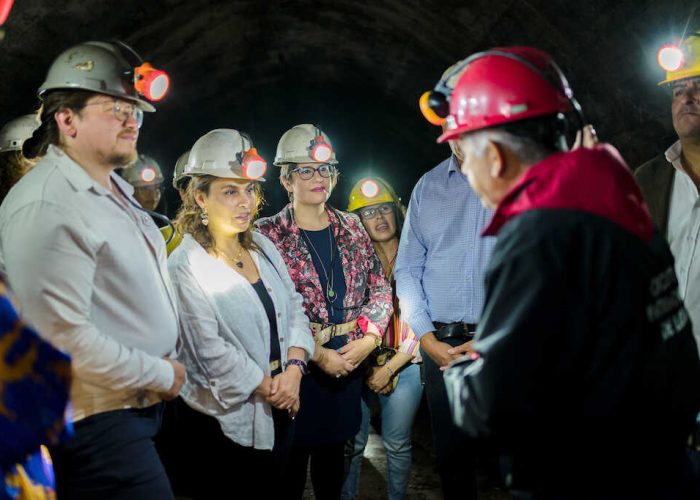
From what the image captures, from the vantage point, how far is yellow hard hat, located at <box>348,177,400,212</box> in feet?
16.0

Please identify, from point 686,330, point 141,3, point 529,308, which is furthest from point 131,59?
point 141,3

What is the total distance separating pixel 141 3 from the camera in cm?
569

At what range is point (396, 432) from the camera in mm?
4066

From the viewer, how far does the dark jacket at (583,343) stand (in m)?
1.41

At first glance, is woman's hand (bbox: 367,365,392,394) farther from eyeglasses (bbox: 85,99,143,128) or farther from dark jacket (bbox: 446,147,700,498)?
dark jacket (bbox: 446,147,700,498)

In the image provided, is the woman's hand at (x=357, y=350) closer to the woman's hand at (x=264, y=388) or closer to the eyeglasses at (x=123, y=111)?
the woman's hand at (x=264, y=388)

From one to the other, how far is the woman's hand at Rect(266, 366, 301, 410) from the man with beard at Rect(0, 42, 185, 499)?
77cm

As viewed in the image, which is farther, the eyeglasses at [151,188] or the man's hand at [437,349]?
the eyeglasses at [151,188]

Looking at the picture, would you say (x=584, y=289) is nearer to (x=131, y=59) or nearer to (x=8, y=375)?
(x=8, y=375)

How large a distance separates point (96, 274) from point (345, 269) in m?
1.89

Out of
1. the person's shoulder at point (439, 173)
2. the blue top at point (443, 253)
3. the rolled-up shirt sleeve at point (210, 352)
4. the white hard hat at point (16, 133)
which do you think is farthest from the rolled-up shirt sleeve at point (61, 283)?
the white hard hat at point (16, 133)

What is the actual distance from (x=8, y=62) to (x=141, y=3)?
4.58ft

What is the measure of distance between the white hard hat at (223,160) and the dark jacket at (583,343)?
2058 millimetres

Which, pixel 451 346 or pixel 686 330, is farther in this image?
pixel 451 346
